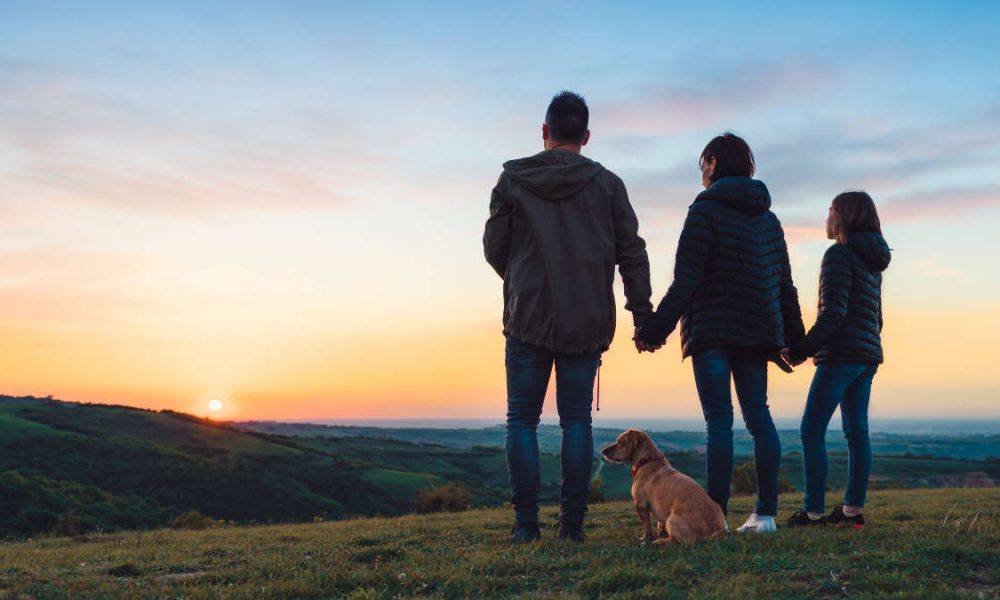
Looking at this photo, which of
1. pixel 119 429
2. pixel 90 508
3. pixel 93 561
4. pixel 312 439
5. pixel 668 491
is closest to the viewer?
pixel 668 491

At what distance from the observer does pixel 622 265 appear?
6273mm

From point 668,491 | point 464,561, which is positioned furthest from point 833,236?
point 464,561

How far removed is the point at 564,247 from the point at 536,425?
1429 millimetres

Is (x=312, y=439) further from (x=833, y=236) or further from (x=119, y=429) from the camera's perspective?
(x=833, y=236)

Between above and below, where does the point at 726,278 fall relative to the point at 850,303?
above

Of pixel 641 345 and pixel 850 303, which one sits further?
pixel 850 303

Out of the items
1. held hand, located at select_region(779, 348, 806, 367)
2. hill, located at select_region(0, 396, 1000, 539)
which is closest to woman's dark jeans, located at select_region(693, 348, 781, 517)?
held hand, located at select_region(779, 348, 806, 367)

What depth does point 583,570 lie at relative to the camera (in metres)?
4.87

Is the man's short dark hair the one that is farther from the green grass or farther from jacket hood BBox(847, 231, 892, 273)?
the green grass

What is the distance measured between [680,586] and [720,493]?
2081 millimetres

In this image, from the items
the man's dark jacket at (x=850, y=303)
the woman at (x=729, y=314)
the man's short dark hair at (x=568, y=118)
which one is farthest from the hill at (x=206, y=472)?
the man's short dark hair at (x=568, y=118)

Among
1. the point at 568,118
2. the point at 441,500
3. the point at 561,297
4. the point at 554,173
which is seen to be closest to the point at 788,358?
the point at 561,297

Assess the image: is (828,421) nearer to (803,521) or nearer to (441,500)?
(803,521)

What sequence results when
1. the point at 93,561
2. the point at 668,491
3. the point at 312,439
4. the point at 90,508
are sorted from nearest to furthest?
1. the point at 668,491
2. the point at 93,561
3. the point at 90,508
4. the point at 312,439
